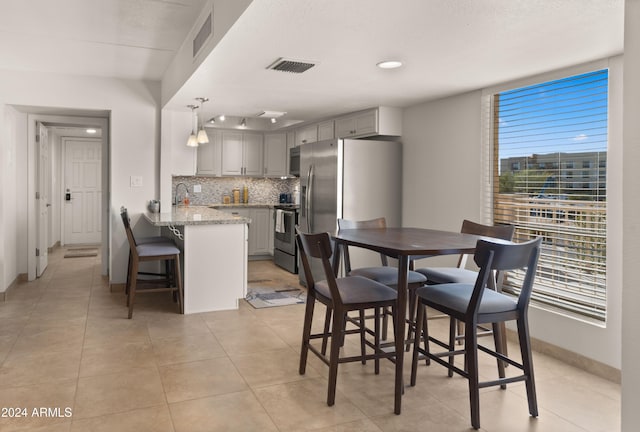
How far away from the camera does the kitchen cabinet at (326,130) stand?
6017mm

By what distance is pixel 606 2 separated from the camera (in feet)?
7.31

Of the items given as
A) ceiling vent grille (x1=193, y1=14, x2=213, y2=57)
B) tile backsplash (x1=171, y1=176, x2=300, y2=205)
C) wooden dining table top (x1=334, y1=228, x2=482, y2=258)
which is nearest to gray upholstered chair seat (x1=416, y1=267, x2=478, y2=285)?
wooden dining table top (x1=334, y1=228, x2=482, y2=258)

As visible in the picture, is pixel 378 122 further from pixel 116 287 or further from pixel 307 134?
pixel 116 287

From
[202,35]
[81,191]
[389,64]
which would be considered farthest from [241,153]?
[389,64]

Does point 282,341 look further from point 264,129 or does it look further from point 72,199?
point 72,199

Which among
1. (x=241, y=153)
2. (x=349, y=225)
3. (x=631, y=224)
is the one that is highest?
(x=241, y=153)

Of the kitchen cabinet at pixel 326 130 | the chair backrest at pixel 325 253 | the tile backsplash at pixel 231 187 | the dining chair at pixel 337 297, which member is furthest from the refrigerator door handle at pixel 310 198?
the chair backrest at pixel 325 253

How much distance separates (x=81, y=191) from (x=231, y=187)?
11.1 feet

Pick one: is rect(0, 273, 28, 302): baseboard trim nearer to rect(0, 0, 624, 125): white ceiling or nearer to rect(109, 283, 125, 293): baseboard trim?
rect(109, 283, 125, 293): baseboard trim

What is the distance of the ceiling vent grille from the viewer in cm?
304

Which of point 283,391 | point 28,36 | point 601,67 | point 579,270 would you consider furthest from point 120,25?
point 579,270

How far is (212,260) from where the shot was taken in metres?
4.51

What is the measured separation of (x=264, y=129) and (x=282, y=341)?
4553 millimetres

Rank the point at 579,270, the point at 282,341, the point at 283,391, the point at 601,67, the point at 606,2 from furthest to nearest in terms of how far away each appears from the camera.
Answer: the point at 282,341
the point at 579,270
the point at 601,67
the point at 283,391
the point at 606,2
